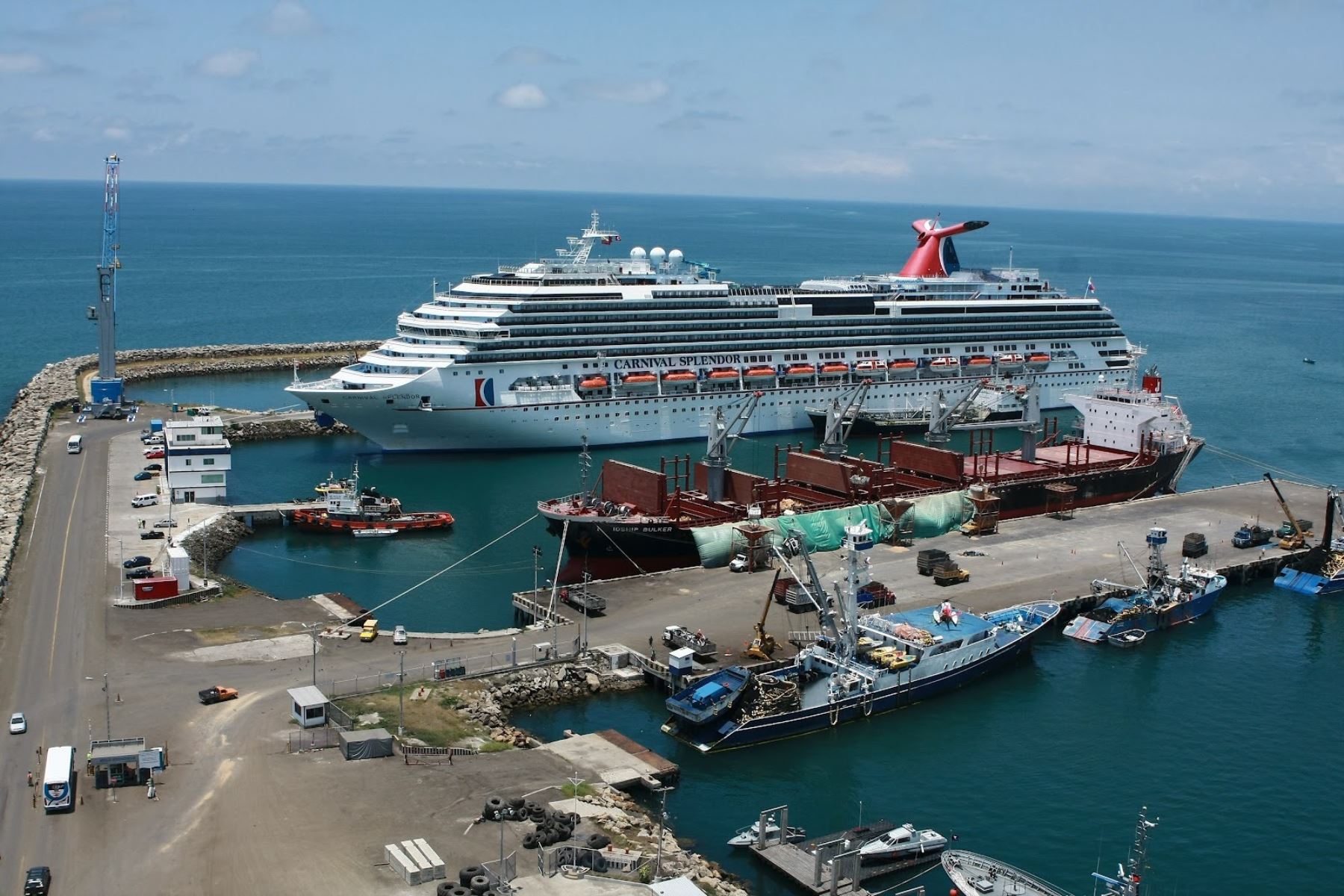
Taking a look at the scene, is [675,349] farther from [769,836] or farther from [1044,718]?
[769,836]

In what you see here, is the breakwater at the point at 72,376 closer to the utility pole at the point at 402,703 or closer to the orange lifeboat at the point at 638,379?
the utility pole at the point at 402,703

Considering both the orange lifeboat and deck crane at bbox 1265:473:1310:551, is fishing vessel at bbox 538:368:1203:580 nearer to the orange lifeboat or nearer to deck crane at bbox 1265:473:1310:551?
the orange lifeboat

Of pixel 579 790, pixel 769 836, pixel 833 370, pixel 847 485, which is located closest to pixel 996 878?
pixel 769 836

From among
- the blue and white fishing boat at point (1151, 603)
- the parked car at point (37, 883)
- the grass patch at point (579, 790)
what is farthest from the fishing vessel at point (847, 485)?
the parked car at point (37, 883)

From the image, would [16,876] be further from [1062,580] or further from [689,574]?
[1062,580]

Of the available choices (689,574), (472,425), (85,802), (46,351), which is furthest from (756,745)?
(46,351)

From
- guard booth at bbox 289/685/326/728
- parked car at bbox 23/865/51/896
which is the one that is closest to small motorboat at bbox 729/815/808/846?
guard booth at bbox 289/685/326/728
